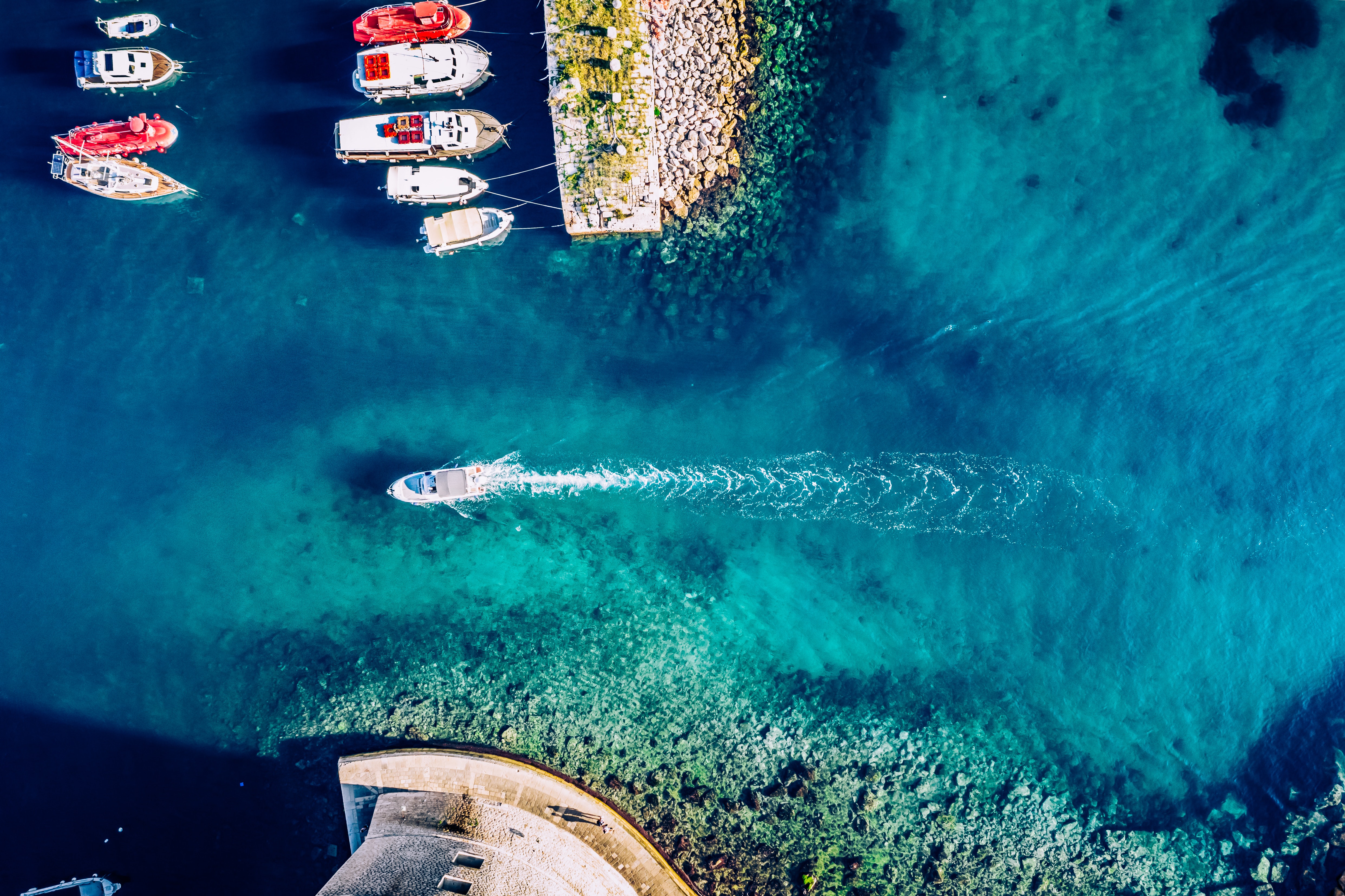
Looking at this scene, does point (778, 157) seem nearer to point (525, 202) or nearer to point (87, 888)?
point (525, 202)

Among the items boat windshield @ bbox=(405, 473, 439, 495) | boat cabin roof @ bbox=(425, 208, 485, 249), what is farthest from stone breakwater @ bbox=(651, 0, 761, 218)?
boat windshield @ bbox=(405, 473, 439, 495)

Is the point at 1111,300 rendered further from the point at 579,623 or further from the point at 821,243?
the point at 579,623

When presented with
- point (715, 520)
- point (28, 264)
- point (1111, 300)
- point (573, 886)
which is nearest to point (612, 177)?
point (715, 520)

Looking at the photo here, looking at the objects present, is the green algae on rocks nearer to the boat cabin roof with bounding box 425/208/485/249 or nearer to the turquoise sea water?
the turquoise sea water

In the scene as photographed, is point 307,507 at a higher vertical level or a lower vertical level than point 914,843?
higher

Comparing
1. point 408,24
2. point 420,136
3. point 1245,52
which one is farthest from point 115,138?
point 1245,52

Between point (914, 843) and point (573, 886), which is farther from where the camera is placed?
point (914, 843)
